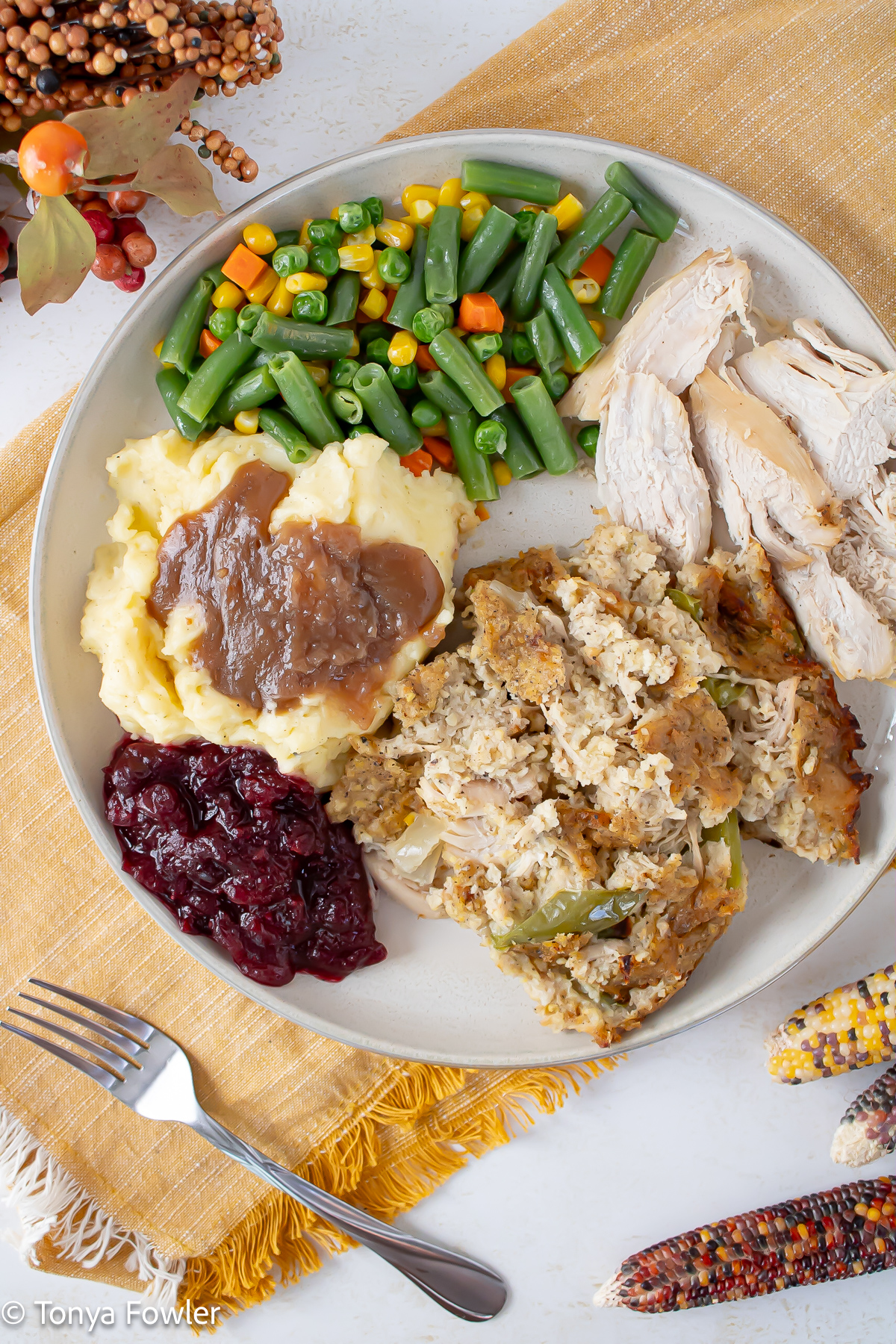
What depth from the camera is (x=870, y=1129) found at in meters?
3.98

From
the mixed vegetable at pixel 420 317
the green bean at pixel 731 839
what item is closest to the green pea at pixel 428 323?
the mixed vegetable at pixel 420 317

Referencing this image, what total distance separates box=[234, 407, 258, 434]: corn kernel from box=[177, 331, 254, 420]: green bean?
0.41ft

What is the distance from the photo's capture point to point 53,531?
3.76 metres

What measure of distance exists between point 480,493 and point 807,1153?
3.53 meters

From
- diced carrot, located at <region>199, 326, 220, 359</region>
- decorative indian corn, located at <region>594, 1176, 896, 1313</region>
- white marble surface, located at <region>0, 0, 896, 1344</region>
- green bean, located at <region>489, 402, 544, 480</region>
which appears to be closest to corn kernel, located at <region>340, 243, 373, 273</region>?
diced carrot, located at <region>199, 326, 220, 359</region>

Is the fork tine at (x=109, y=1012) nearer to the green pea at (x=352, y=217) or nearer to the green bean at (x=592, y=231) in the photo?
the green pea at (x=352, y=217)

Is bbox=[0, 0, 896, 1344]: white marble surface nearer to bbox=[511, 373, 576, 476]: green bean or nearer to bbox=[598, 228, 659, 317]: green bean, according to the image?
bbox=[511, 373, 576, 476]: green bean

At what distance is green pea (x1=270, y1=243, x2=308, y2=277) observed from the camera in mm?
3605

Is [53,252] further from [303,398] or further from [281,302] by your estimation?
[303,398]

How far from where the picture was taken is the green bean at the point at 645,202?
3656 mm

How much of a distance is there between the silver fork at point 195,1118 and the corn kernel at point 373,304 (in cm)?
336

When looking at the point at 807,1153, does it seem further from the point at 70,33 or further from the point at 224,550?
the point at 70,33

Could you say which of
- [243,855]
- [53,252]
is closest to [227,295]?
[53,252]

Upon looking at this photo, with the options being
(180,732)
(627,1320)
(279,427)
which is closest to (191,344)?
(279,427)
